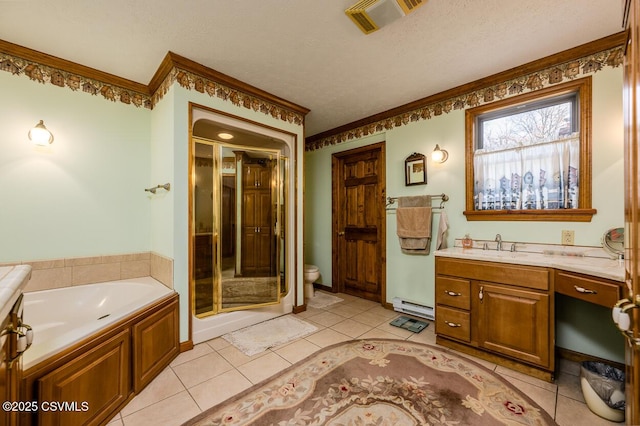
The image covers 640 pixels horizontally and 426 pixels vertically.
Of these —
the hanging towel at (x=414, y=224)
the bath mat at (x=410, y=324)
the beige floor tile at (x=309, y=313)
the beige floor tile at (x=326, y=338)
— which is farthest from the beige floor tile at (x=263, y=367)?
the hanging towel at (x=414, y=224)

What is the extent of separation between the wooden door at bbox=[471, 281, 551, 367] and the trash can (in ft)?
0.73

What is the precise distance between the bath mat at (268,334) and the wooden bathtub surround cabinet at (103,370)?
61 cm

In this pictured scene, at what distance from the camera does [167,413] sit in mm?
1573

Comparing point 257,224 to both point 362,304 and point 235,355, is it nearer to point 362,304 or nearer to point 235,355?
point 235,355

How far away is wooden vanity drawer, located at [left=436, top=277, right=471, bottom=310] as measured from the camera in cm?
222

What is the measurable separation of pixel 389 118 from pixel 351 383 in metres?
3.00

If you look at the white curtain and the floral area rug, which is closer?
the floral area rug

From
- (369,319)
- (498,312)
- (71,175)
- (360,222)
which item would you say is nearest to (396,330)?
(369,319)

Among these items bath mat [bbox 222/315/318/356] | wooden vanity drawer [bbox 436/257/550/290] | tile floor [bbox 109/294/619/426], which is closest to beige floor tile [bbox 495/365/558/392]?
tile floor [bbox 109/294/619/426]

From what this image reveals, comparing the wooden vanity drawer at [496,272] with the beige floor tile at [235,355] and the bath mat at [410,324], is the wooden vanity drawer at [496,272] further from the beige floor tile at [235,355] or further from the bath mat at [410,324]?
the beige floor tile at [235,355]

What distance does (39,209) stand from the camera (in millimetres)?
2188

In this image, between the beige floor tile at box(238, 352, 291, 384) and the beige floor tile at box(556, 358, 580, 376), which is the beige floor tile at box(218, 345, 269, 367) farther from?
the beige floor tile at box(556, 358, 580, 376)

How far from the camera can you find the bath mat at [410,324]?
2731 mm

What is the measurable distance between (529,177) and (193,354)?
11.3 ft
